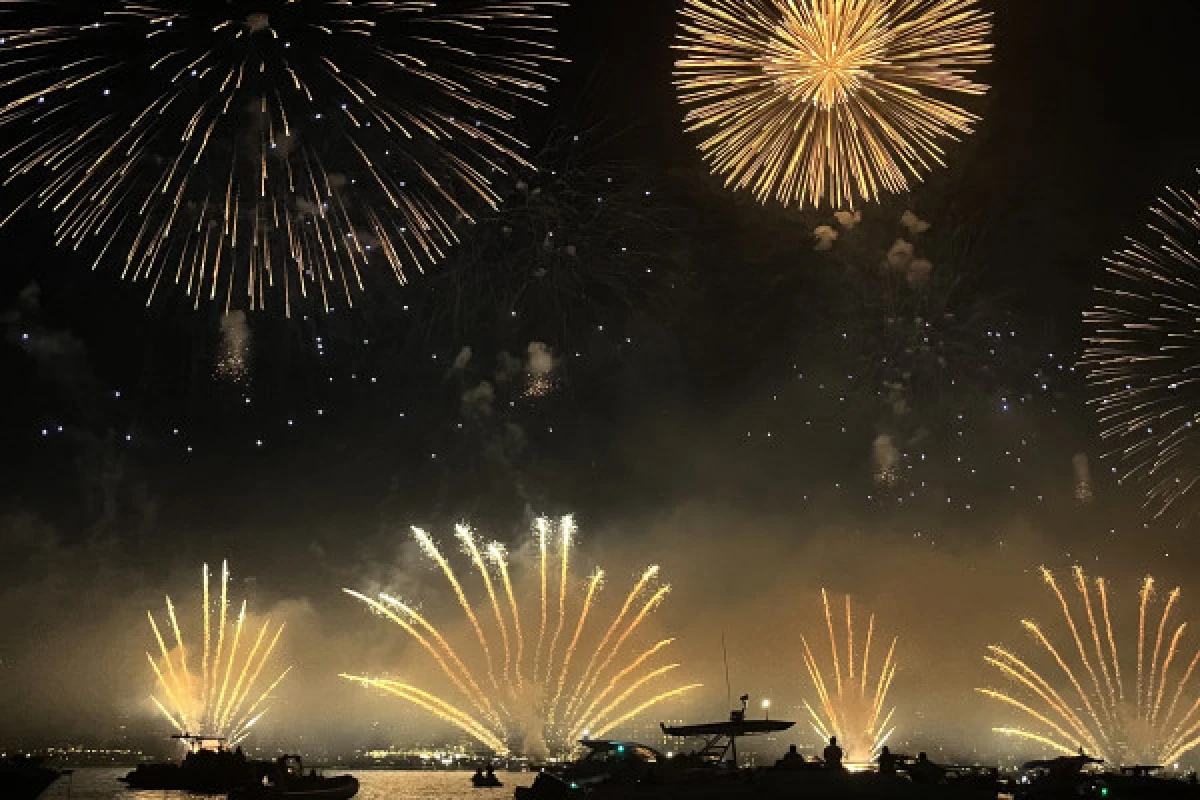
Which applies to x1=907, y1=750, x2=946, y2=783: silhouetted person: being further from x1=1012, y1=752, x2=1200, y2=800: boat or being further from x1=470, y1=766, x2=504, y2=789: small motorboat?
x1=470, y1=766, x2=504, y2=789: small motorboat

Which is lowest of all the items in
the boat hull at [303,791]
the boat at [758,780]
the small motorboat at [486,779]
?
the small motorboat at [486,779]

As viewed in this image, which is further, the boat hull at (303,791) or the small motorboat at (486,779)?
the small motorboat at (486,779)

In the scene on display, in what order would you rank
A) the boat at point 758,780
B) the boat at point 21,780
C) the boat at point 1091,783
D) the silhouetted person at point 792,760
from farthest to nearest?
the boat at point 21,780 < the boat at point 1091,783 < the silhouetted person at point 792,760 < the boat at point 758,780

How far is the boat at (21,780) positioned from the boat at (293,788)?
1749 cm

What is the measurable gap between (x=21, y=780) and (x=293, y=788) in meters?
22.8

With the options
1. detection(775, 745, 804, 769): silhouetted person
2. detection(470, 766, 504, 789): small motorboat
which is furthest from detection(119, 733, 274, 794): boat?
detection(775, 745, 804, 769): silhouetted person

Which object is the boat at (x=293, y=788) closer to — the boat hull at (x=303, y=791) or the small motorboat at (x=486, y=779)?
the boat hull at (x=303, y=791)

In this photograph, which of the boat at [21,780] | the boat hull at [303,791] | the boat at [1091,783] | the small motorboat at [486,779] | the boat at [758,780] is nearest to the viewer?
the boat at [758,780]

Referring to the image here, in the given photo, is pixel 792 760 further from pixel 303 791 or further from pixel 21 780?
pixel 21 780

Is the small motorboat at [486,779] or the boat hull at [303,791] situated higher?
the boat hull at [303,791]

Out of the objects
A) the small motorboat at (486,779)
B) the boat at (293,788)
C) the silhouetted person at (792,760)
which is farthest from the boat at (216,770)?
the silhouetted person at (792,760)

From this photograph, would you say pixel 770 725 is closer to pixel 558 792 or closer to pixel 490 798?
pixel 558 792

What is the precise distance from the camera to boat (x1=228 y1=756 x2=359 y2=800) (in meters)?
77.6

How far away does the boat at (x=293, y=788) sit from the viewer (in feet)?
255
